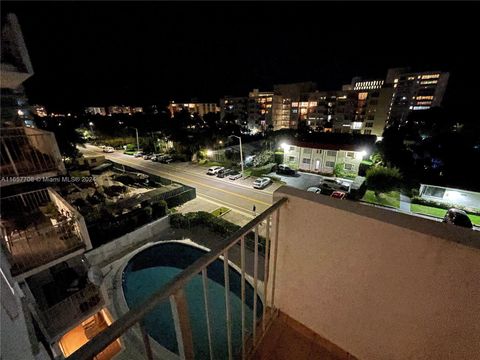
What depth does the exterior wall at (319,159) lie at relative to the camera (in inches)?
844

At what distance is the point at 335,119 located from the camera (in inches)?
1742

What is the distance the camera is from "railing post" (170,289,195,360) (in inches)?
46.4

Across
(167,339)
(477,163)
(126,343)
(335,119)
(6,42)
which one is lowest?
(167,339)

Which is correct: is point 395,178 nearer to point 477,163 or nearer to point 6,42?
point 477,163

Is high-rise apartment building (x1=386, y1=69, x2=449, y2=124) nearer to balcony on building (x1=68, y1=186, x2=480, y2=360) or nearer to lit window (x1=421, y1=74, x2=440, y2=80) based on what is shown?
lit window (x1=421, y1=74, x2=440, y2=80)

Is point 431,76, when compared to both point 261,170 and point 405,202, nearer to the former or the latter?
point 405,202

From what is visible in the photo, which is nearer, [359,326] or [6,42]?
[359,326]

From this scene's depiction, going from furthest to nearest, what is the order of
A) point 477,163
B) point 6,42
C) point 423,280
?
1. point 477,163
2. point 6,42
3. point 423,280

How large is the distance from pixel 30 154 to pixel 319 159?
22.6 m

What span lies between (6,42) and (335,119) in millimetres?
48328

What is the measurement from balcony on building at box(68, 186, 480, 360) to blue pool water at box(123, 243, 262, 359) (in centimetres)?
458

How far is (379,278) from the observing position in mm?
1807

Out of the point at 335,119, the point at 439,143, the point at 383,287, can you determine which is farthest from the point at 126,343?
the point at 335,119

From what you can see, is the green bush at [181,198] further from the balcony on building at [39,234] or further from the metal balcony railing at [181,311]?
the metal balcony railing at [181,311]
